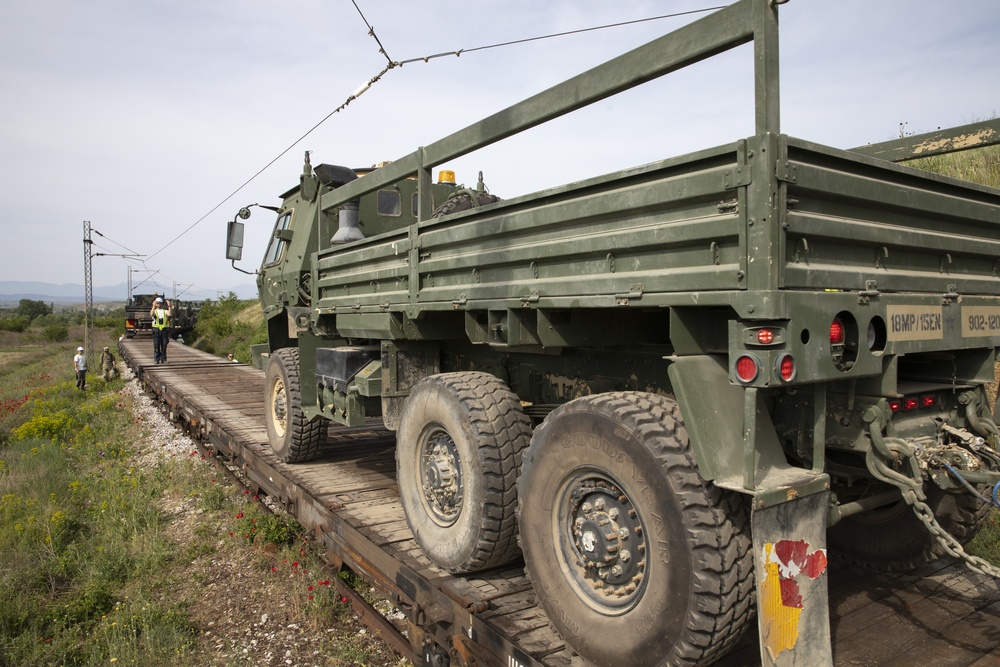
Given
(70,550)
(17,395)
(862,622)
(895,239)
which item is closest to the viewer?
(895,239)

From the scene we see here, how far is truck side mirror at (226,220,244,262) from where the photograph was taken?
7.57m

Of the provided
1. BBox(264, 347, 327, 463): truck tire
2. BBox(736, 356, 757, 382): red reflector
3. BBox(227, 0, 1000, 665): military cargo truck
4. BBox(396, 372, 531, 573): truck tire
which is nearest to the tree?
BBox(264, 347, 327, 463): truck tire

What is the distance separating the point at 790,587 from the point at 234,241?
6936 mm

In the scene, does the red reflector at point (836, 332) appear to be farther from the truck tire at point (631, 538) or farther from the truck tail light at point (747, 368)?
the truck tire at point (631, 538)

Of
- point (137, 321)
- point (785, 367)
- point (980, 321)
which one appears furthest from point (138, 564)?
point (137, 321)

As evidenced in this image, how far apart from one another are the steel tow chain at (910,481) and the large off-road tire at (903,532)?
2.67ft

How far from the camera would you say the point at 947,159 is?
37.2 feet

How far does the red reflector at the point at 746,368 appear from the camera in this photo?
7.18 feet

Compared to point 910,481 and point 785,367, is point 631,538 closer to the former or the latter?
point 785,367

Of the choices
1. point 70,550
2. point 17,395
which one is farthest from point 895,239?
point 17,395

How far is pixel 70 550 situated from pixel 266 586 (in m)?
2.78

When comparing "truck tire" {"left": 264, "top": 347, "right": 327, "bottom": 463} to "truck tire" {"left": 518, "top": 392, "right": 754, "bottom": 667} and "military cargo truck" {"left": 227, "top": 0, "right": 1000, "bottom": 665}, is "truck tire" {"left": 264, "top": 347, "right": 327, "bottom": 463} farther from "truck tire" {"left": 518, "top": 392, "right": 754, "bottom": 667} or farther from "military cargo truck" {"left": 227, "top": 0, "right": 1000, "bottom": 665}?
"truck tire" {"left": 518, "top": 392, "right": 754, "bottom": 667}

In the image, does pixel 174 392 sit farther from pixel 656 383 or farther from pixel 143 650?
pixel 656 383

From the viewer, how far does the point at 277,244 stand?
25.1 ft
